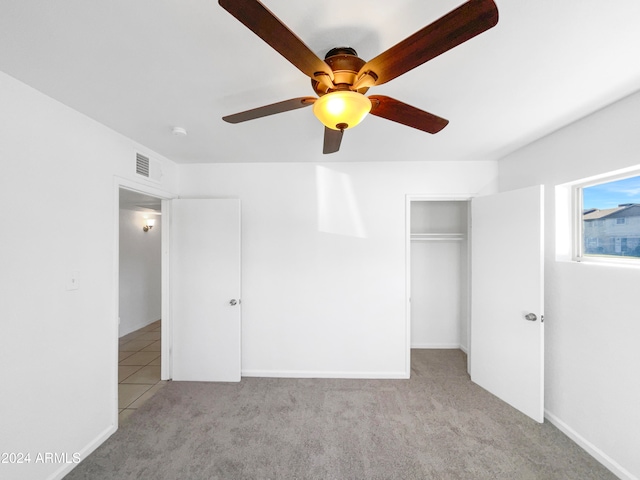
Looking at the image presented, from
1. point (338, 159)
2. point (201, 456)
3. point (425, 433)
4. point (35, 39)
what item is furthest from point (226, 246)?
point (425, 433)

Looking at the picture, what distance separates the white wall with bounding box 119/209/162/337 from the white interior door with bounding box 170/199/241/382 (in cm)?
219

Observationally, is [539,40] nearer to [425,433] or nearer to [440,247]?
[425,433]

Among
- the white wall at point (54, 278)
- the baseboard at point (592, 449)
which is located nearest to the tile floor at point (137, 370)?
the white wall at point (54, 278)

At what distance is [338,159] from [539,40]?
1.86 m

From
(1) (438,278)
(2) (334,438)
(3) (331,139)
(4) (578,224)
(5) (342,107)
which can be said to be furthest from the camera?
(1) (438,278)

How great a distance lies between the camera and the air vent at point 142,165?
7.75 ft

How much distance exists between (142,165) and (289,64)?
1.87m

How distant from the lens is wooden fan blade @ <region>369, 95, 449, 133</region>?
1194 millimetres

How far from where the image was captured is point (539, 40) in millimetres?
1161

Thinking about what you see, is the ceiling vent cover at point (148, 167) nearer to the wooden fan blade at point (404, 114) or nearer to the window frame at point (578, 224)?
the wooden fan blade at point (404, 114)

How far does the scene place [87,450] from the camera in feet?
6.06

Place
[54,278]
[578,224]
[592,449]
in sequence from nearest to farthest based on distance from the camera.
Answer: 1. [54,278]
2. [592,449]
3. [578,224]

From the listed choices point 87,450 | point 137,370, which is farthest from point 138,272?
point 87,450

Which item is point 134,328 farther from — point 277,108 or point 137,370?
point 277,108
